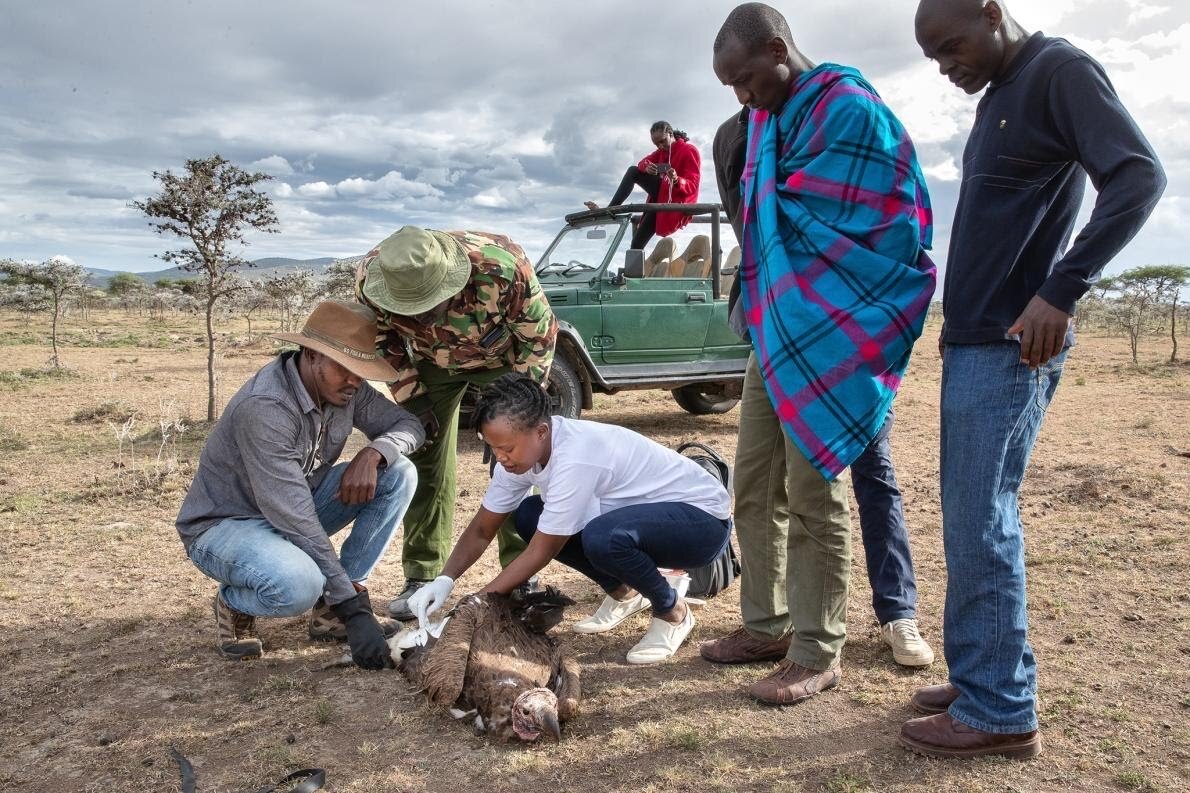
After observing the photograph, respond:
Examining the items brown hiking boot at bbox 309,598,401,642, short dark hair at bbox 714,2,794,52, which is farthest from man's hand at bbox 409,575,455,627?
short dark hair at bbox 714,2,794,52

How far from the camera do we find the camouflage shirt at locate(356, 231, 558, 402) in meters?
3.56

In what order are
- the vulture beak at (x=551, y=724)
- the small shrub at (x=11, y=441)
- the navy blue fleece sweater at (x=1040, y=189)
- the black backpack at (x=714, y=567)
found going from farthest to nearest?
the small shrub at (x=11, y=441) < the black backpack at (x=714, y=567) < the vulture beak at (x=551, y=724) < the navy blue fleece sweater at (x=1040, y=189)

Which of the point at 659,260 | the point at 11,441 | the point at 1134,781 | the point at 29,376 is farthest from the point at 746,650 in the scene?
the point at 29,376

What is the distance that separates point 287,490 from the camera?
3.12 m

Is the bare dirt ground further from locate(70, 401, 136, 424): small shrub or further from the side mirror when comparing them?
locate(70, 401, 136, 424): small shrub

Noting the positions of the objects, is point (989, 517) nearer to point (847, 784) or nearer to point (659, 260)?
point (847, 784)

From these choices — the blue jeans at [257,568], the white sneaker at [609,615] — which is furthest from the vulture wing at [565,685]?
the blue jeans at [257,568]

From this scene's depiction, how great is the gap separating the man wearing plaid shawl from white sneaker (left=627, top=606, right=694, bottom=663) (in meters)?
0.70

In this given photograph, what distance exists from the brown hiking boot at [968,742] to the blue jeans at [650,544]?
3.27 feet

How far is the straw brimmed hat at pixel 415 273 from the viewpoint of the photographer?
3207 mm

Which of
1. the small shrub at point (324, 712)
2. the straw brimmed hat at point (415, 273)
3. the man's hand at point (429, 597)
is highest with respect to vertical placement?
the straw brimmed hat at point (415, 273)

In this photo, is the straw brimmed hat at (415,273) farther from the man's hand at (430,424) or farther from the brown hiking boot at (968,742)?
the brown hiking boot at (968,742)

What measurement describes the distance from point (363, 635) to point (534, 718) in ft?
2.66

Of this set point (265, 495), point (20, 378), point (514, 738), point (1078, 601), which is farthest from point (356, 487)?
point (20, 378)
